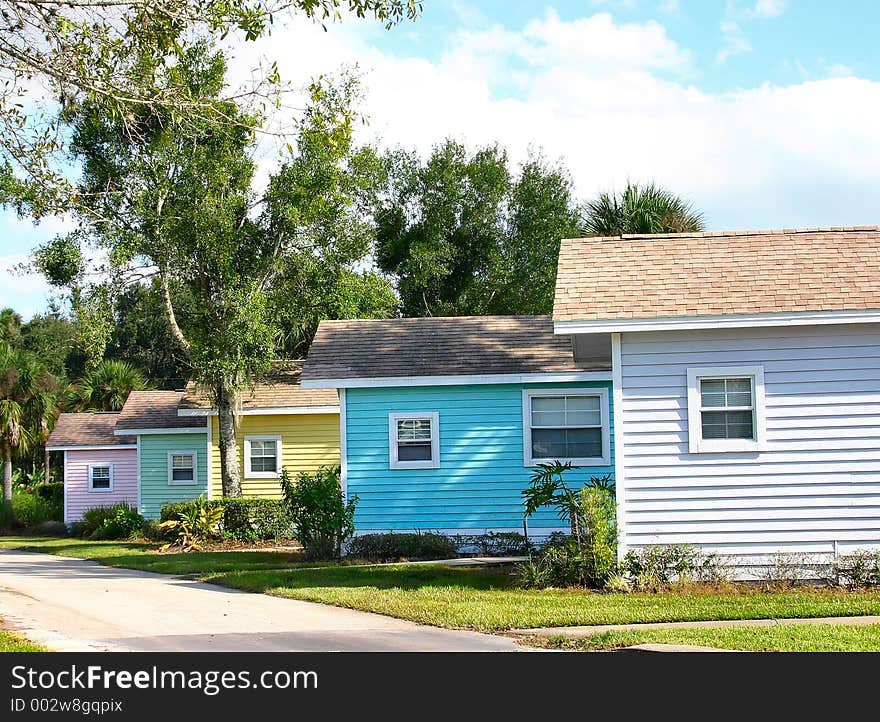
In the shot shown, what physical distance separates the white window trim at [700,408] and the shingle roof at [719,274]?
834 millimetres

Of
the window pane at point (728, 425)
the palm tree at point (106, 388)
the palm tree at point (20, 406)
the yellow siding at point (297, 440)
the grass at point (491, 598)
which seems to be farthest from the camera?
the palm tree at point (106, 388)

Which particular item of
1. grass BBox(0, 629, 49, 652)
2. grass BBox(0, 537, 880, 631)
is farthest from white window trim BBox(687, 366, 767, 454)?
grass BBox(0, 629, 49, 652)

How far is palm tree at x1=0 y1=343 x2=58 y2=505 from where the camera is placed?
126 feet

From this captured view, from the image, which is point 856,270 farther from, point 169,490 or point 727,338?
point 169,490

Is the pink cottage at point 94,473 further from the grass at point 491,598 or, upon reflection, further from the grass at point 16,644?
the grass at point 16,644

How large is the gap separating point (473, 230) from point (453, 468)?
2272 cm

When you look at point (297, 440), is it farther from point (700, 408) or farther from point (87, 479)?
point (700, 408)

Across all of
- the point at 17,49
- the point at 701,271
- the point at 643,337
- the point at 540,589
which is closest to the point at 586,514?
the point at 540,589

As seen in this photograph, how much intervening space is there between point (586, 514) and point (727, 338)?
3185mm

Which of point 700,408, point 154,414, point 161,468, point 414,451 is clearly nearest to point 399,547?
point 414,451

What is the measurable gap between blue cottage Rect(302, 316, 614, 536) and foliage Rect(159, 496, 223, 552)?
22.4 ft

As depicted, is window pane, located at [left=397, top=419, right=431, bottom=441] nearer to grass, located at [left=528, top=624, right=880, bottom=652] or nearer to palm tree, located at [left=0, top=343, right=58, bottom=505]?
grass, located at [left=528, top=624, right=880, bottom=652]

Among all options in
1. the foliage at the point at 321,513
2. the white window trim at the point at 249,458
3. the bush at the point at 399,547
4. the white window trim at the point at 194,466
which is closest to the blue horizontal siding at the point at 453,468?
the bush at the point at 399,547

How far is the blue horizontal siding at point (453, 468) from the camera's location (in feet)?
68.6
